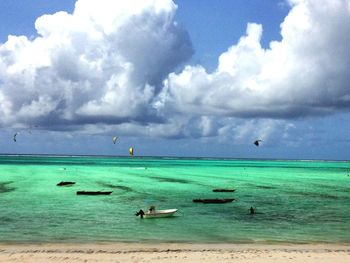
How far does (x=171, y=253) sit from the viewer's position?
2078cm

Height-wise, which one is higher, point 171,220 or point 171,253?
point 171,220

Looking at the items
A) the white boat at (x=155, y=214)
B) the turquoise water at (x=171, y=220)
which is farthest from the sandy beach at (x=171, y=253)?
the white boat at (x=155, y=214)

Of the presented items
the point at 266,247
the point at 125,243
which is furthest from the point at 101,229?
the point at 266,247

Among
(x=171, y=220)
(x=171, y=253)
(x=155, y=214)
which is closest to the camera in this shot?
(x=171, y=253)

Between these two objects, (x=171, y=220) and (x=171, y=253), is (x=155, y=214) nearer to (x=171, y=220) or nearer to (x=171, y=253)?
(x=171, y=220)

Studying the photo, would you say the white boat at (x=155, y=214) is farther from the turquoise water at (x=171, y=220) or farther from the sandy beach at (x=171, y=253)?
the sandy beach at (x=171, y=253)

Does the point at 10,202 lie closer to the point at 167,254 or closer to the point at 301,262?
the point at 167,254

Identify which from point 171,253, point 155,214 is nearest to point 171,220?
point 155,214

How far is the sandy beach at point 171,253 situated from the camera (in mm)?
19391

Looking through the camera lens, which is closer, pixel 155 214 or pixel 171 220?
pixel 171 220

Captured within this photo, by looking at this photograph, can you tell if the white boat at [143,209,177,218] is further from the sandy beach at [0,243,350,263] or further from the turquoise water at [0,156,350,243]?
the sandy beach at [0,243,350,263]

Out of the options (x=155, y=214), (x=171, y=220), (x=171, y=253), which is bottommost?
(x=171, y=253)

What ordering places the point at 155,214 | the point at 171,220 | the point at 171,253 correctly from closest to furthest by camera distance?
the point at 171,253 < the point at 171,220 < the point at 155,214

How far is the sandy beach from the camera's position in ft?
63.6
